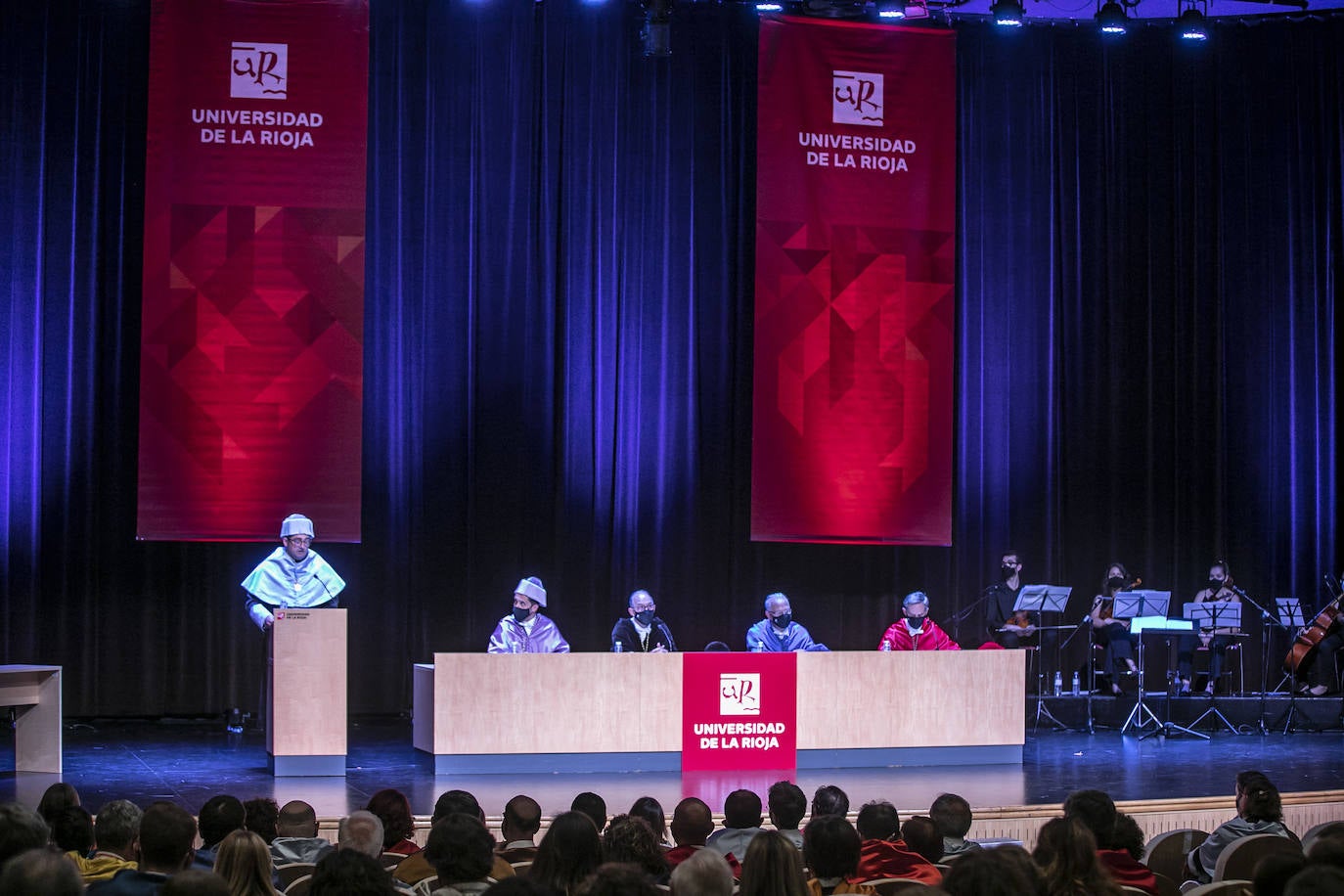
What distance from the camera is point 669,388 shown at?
1395cm

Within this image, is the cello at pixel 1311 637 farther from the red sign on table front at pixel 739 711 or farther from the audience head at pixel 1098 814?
the audience head at pixel 1098 814

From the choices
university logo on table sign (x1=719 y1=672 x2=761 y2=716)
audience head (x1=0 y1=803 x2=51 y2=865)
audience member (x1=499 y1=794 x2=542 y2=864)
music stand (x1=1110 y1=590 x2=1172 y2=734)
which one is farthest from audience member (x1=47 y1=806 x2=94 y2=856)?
music stand (x1=1110 y1=590 x2=1172 y2=734)

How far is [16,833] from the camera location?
397 centimetres

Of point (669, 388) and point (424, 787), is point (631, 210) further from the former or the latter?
point (424, 787)

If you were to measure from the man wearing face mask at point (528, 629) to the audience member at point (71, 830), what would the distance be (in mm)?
6493

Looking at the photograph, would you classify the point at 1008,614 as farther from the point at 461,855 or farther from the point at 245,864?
the point at 245,864

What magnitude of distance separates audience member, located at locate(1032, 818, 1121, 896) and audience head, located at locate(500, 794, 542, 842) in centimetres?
203

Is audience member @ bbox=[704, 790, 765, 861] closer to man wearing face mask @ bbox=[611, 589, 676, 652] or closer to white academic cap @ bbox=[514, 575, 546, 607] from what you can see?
white academic cap @ bbox=[514, 575, 546, 607]

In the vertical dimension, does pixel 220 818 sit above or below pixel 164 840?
below

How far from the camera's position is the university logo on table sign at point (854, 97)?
13312 millimetres

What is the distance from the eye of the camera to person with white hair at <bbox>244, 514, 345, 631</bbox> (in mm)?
10750

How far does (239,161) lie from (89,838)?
801 centimetres

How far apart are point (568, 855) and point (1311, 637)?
1186cm

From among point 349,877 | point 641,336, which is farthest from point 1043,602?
point 349,877
